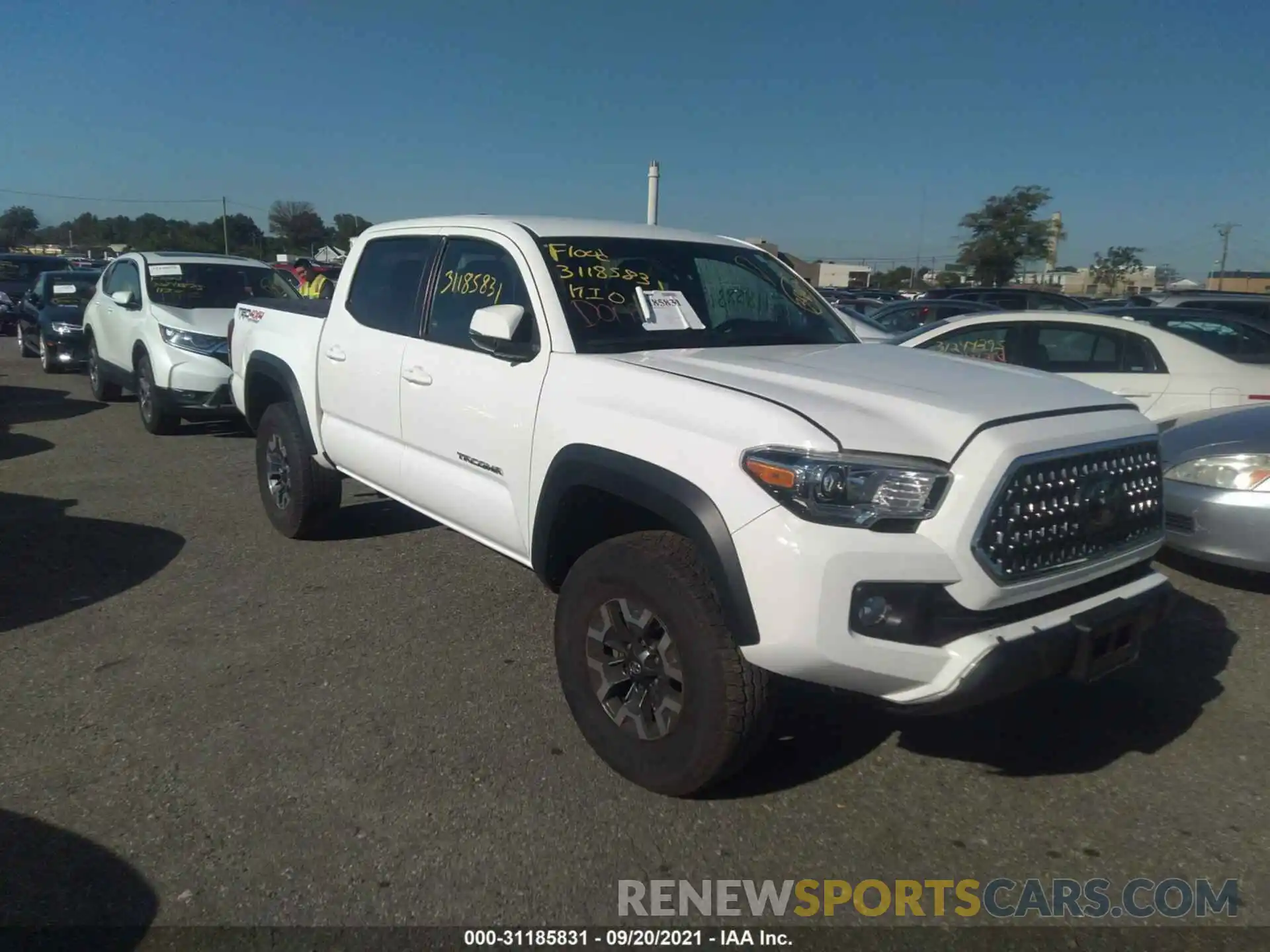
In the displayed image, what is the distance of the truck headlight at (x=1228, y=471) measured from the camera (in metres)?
4.84

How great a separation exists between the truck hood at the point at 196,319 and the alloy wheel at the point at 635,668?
7.07m

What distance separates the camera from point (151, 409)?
9.34 metres

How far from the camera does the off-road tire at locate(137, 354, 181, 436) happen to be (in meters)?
9.23

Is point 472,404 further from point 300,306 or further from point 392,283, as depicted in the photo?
point 300,306

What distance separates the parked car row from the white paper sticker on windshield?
0.04 feet

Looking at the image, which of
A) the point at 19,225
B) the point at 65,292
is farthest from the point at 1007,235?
the point at 19,225

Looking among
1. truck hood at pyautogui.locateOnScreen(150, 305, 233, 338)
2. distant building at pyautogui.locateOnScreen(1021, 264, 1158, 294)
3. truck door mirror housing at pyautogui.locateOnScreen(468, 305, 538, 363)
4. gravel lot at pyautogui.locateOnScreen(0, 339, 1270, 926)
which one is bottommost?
gravel lot at pyautogui.locateOnScreen(0, 339, 1270, 926)

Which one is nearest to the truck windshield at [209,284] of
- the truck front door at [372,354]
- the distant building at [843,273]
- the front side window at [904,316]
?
the truck front door at [372,354]

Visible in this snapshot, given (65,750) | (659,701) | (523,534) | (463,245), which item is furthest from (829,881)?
(463,245)

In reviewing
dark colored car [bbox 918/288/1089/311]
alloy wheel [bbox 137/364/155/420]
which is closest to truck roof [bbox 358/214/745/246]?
alloy wheel [bbox 137/364/155/420]

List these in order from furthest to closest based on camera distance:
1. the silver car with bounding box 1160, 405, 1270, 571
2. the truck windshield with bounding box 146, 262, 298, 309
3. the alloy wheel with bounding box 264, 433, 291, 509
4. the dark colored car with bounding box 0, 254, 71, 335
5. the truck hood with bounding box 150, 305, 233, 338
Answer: the dark colored car with bounding box 0, 254, 71, 335
the truck windshield with bounding box 146, 262, 298, 309
the truck hood with bounding box 150, 305, 233, 338
the alloy wheel with bounding box 264, 433, 291, 509
the silver car with bounding box 1160, 405, 1270, 571

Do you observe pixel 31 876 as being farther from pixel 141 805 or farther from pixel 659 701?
pixel 659 701

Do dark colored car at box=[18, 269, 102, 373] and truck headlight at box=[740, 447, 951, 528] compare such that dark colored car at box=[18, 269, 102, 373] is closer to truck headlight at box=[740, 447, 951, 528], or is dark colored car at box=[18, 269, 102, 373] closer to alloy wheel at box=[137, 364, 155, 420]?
alloy wheel at box=[137, 364, 155, 420]

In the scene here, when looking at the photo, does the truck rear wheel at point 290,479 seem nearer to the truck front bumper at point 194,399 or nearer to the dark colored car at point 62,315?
the truck front bumper at point 194,399
